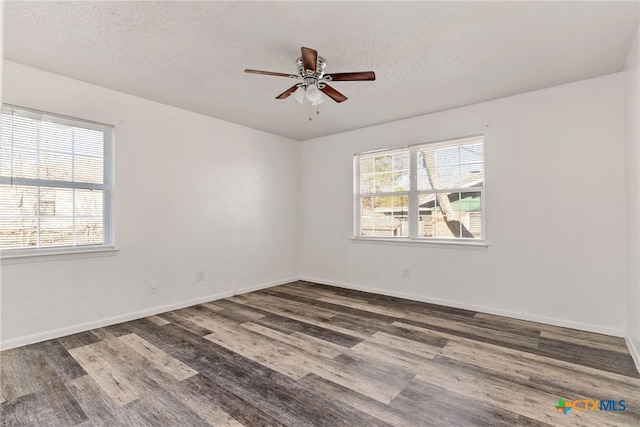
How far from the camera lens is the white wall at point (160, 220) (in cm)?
309

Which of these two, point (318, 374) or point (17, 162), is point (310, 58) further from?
point (17, 162)

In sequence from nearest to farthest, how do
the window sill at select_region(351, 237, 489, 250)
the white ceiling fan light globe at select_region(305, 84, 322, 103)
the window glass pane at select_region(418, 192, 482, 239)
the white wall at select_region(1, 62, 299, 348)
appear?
the white ceiling fan light globe at select_region(305, 84, 322, 103), the white wall at select_region(1, 62, 299, 348), the window sill at select_region(351, 237, 489, 250), the window glass pane at select_region(418, 192, 482, 239)

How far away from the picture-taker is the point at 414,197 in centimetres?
455

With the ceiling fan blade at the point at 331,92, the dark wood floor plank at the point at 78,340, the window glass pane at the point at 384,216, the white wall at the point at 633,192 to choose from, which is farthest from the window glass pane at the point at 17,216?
the white wall at the point at 633,192

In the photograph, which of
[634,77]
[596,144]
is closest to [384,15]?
[634,77]

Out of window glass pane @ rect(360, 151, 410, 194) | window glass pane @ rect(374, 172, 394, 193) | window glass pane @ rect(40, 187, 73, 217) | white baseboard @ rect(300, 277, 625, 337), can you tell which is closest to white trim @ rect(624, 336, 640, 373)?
white baseboard @ rect(300, 277, 625, 337)

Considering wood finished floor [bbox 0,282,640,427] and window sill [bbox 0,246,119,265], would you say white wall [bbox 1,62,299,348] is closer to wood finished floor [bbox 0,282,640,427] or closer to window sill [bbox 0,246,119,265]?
window sill [bbox 0,246,119,265]

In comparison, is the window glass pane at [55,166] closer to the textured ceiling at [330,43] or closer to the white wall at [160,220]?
the white wall at [160,220]

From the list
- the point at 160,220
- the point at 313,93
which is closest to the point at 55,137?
the point at 160,220

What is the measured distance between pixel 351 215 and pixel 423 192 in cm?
119

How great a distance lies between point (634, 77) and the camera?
2656mm

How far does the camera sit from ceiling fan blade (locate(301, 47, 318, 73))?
2314 mm

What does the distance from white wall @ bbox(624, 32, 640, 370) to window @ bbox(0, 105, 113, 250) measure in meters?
4.85

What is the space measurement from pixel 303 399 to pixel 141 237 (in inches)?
106
